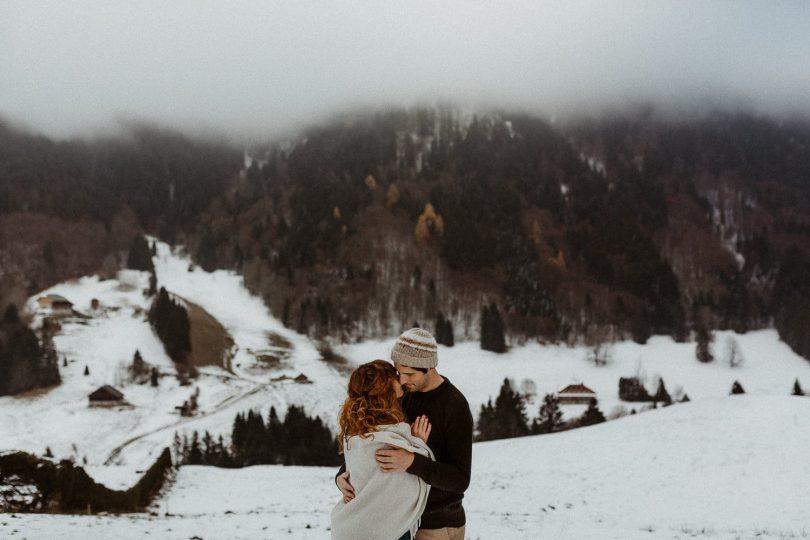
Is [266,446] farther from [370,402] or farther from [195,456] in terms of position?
[370,402]

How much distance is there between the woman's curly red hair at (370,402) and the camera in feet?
14.0

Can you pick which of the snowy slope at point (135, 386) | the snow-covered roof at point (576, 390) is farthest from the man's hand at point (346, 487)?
the snow-covered roof at point (576, 390)

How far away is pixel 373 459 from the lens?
4.32 m

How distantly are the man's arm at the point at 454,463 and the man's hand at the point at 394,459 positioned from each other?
0.34 ft

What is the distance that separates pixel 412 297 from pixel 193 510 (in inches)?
5302

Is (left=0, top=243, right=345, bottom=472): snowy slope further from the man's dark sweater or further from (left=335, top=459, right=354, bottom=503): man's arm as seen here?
the man's dark sweater

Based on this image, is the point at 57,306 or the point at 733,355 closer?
the point at 57,306

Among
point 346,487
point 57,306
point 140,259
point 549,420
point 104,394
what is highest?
point 346,487

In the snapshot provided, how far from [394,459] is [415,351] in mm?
846

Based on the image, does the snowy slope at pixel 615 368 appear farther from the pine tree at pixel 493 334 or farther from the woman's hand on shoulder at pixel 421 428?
the woman's hand on shoulder at pixel 421 428

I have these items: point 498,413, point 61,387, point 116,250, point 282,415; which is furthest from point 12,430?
point 116,250

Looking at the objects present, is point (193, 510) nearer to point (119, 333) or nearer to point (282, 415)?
point (282, 415)

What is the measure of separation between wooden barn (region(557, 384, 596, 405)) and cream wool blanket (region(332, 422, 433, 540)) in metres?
96.8

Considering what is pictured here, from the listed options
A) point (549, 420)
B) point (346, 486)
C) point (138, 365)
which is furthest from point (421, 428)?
point (138, 365)
